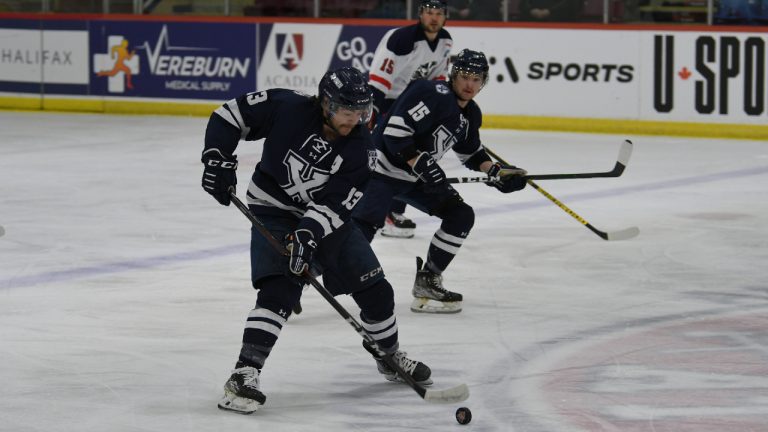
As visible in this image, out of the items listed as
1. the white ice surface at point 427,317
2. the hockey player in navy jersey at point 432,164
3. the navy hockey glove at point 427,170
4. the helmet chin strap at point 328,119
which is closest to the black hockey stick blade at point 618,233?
the white ice surface at point 427,317

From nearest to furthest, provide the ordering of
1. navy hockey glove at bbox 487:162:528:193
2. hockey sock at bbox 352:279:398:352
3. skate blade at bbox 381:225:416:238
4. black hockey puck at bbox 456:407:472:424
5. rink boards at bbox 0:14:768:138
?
black hockey puck at bbox 456:407:472:424
hockey sock at bbox 352:279:398:352
navy hockey glove at bbox 487:162:528:193
skate blade at bbox 381:225:416:238
rink boards at bbox 0:14:768:138

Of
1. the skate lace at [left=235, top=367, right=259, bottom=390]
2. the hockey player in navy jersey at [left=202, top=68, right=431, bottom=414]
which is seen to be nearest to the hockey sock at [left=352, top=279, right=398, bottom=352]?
the hockey player in navy jersey at [left=202, top=68, right=431, bottom=414]

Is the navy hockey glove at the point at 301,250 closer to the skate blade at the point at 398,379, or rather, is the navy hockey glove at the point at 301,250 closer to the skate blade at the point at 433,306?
the skate blade at the point at 398,379

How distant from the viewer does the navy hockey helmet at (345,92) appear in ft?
12.4

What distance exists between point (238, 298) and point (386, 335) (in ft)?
4.71

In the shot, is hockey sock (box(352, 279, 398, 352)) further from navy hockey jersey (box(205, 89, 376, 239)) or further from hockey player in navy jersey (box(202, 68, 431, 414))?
navy hockey jersey (box(205, 89, 376, 239))

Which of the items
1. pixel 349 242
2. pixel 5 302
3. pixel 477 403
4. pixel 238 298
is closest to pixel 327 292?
pixel 349 242

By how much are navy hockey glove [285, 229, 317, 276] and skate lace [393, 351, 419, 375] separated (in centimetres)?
46

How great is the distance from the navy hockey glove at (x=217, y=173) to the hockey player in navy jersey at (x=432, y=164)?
50.7 inches

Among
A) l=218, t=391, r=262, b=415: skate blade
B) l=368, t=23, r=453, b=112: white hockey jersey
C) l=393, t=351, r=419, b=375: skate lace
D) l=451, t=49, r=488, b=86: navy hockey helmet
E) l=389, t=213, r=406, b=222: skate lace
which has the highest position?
l=451, t=49, r=488, b=86: navy hockey helmet

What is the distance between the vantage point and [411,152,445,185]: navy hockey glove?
5.10 meters

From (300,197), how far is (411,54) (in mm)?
3353

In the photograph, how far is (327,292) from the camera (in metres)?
3.97

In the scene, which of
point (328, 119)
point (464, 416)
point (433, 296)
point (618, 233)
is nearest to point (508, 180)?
point (433, 296)
